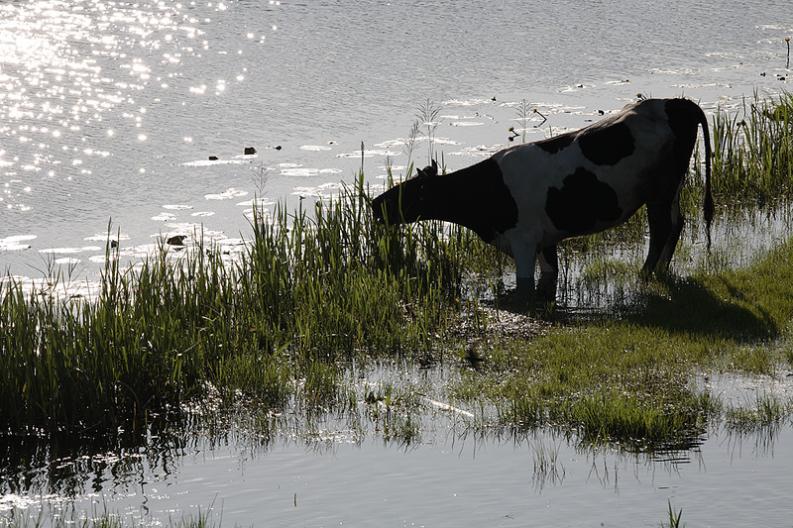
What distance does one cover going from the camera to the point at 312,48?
23.8 metres

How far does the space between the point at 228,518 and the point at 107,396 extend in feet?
6.40

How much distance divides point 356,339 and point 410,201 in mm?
2312

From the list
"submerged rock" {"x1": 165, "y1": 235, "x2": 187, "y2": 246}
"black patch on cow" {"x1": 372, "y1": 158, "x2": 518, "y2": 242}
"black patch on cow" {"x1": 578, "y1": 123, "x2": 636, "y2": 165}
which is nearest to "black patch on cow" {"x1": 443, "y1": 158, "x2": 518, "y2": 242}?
"black patch on cow" {"x1": 372, "y1": 158, "x2": 518, "y2": 242}

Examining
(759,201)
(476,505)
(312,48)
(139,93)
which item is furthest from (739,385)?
(312,48)

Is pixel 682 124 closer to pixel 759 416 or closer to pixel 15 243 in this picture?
pixel 759 416

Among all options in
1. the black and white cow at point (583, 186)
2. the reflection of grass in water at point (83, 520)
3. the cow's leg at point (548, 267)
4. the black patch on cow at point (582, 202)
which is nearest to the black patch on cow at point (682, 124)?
the black and white cow at point (583, 186)

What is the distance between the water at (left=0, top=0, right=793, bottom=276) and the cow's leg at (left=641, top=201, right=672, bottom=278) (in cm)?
479

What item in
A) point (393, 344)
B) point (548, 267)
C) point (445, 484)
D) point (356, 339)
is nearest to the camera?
point (445, 484)

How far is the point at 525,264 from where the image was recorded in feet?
37.5

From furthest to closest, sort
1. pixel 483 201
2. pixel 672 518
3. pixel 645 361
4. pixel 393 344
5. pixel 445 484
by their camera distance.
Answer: pixel 483 201 < pixel 393 344 < pixel 645 361 < pixel 445 484 < pixel 672 518

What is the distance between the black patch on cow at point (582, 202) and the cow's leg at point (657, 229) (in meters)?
0.33

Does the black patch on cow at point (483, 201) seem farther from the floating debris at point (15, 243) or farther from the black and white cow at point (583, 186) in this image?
the floating debris at point (15, 243)

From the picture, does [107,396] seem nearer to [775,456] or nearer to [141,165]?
[775,456]

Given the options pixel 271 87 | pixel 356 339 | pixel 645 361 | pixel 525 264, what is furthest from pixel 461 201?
pixel 271 87
